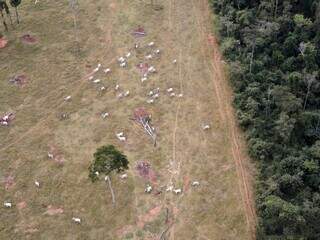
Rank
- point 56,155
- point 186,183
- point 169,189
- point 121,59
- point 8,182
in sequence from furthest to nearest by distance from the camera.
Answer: point 121,59
point 56,155
point 8,182
point 186,183
point 169,189

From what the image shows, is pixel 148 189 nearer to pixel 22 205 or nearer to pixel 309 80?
pixel 22 205

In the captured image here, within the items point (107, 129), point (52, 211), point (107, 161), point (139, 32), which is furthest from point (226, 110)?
point (52, 211)

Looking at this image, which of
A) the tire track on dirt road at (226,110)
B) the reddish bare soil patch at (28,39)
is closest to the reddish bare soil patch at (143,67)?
the tire track on dirt road at (226,110)

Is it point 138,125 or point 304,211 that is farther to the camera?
point 138,125

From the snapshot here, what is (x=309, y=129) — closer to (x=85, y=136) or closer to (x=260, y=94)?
(x=260, y=94)

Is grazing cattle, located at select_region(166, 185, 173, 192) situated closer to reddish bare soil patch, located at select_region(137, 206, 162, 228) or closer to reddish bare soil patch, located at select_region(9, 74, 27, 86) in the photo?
reddish bare soil patch, located at select_region(137, 206, 162, 228)

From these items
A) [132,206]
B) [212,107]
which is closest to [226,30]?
[212,107]

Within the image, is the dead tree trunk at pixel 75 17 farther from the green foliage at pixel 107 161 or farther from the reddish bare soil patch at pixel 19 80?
the green foliage at pixel 107 161
